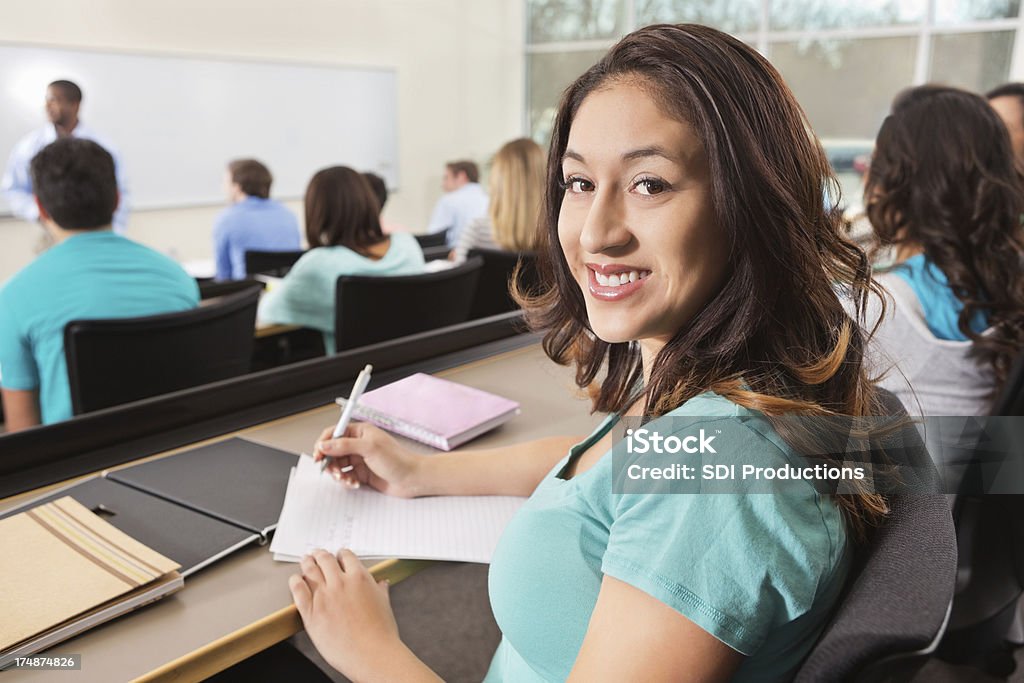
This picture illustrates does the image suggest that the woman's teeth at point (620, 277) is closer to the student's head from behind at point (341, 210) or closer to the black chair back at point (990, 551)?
the black chair back at point (990, 551)

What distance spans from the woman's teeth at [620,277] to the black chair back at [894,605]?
32 centimetres

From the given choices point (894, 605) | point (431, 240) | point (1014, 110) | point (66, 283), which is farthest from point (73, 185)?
point (1014, 110)

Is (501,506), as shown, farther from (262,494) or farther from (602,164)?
(602,164)

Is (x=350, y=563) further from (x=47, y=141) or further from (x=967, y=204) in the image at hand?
(x=47, y=141)

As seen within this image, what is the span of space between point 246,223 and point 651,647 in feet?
11.8

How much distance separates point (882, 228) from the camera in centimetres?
174

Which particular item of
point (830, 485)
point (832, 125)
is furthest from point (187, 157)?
point (830, 485)

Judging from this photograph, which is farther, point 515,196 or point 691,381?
point 515,196

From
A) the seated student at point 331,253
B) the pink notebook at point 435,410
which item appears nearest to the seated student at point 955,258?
the pink notebook at point 435,410

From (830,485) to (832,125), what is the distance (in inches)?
289

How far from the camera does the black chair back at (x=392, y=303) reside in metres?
2.27

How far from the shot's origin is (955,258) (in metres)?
1.65

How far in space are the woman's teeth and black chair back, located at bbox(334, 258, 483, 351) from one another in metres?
1.46

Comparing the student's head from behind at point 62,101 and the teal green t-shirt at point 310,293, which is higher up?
the student's head from behind at point 62,101
